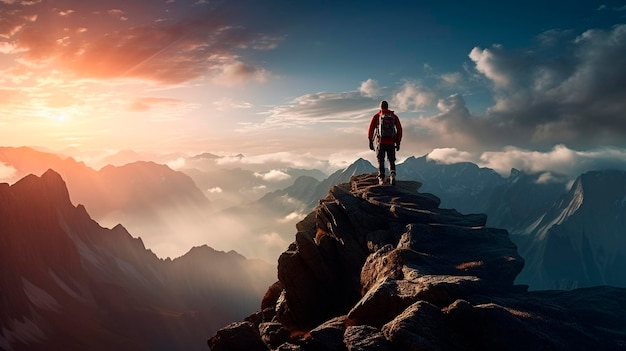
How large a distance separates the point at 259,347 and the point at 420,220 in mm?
20010

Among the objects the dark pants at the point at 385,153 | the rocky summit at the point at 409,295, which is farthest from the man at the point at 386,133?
the rocky summit at the point at 409,295

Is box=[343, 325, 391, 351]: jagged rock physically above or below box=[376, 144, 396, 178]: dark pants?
below

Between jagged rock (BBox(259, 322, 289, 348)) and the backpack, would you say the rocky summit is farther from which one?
the backpack

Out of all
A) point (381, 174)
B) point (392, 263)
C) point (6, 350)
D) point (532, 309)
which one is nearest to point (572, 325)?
point (532, 309)

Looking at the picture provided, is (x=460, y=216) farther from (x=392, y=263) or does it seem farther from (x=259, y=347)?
(x=259, y=347)

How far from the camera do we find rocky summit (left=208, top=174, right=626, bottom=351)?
19797mm

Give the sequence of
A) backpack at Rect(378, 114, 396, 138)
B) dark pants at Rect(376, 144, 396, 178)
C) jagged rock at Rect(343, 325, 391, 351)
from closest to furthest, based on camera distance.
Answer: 1. jagged rock at Rect(343, 325, 391, 351)
2. backpack at Rect(378, 114, 396, 138)
3. dark pants at Rect(376, 144, 396, 178)

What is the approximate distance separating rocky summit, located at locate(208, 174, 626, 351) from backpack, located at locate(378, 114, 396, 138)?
6781 millimetres

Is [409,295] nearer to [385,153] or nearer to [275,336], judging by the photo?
[275,336]

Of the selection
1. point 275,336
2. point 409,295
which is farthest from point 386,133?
point 275,336

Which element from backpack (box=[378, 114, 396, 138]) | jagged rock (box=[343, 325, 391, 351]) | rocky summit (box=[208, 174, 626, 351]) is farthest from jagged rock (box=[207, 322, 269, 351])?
backpack (box=[378, 114, 396, 138])

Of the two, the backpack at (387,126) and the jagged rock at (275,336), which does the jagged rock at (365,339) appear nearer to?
the jagged rock at (275,336)

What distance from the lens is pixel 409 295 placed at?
2241 centimetres

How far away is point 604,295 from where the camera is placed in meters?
31.6
